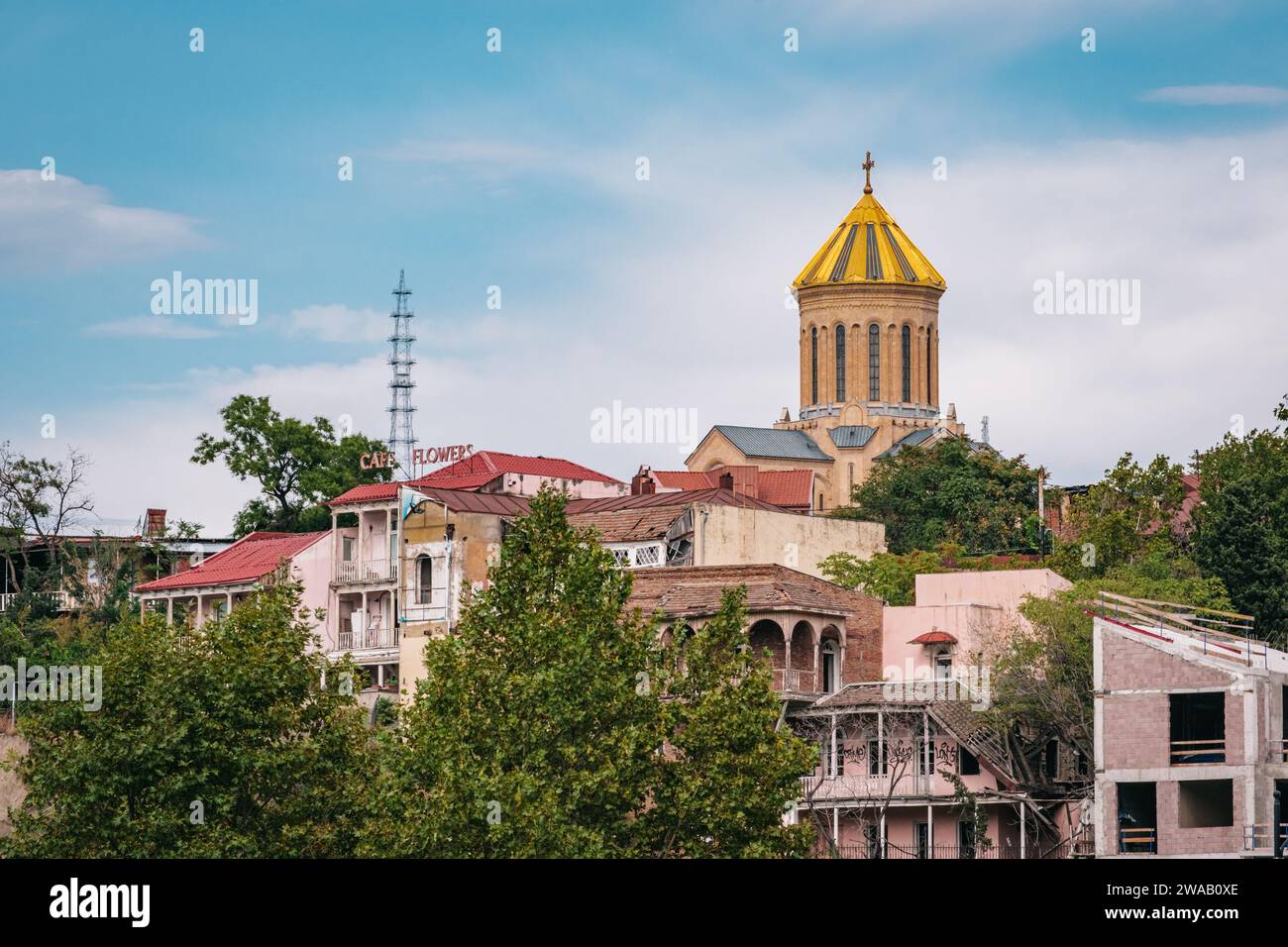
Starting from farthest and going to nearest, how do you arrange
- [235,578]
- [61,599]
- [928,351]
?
[928,351] → [61,599] → [235,578]

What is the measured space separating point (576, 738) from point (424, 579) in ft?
85.9

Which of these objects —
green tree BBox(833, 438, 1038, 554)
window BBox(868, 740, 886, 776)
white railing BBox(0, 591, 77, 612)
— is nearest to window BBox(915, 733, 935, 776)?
window BBox(868, 740, 886, 776)

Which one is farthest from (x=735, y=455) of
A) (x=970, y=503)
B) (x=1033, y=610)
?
(x=1033, y=610)

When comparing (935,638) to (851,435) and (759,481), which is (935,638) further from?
(851,435)

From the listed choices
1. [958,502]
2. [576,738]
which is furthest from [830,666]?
[958,502]

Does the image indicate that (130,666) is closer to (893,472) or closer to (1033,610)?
(1033,610)

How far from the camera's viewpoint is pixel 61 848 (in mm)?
44906

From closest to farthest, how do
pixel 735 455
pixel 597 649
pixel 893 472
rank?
1. pixel 597 649
2. pixel 893 472
3. pixel 735 455

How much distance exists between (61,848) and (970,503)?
47565 mm

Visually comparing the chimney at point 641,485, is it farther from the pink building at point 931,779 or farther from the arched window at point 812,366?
the arched window at point 812,366

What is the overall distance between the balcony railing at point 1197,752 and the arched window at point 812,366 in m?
75.7

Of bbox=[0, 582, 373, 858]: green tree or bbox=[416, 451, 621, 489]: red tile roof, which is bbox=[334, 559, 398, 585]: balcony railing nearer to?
bbox=[416, 451, 621, 489]: red tile roof

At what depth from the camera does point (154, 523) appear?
88.1 meters
